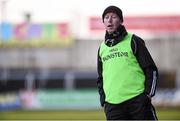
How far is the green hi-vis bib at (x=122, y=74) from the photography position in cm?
392

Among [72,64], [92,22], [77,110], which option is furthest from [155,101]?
[72,64]

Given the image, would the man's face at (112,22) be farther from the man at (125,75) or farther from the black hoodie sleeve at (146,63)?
the black hoodie sleeve at (146,63)

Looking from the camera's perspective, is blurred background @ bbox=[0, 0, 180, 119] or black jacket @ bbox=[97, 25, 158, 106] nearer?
black jacket @ bbox=[97, 25, 158, 106]

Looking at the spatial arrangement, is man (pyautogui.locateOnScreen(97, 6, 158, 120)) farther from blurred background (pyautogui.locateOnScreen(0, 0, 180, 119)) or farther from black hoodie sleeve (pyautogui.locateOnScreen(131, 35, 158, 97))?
blurred background (pyautogui.locateOnScreen(0, 0, 180, 119))

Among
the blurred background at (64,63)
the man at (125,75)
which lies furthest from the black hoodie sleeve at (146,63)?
the blurred background at (64,63)

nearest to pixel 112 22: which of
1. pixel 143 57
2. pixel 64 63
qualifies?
pixel 143 57

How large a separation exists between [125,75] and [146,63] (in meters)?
0.17

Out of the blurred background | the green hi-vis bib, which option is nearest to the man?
the green hi-vis bib

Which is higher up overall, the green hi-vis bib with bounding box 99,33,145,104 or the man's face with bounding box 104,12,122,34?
the man's face with bounding box 104,12,122,34

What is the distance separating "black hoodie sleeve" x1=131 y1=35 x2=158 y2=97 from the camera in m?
3.92

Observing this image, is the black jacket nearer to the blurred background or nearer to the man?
the man

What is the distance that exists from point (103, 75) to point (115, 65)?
17 cm

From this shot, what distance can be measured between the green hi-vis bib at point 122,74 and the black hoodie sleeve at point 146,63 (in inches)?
1.2

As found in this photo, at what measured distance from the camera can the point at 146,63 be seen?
3.94m
